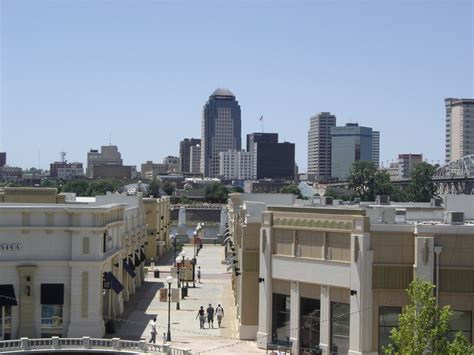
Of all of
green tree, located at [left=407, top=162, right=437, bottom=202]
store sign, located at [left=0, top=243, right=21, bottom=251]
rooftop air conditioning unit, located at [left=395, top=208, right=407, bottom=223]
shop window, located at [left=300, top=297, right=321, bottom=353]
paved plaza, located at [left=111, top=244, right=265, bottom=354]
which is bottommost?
paved plaza, located at [left=111, top=244, right=265, bottom=354]

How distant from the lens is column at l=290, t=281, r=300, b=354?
39.3 meters

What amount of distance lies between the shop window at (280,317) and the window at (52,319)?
34.7 feet

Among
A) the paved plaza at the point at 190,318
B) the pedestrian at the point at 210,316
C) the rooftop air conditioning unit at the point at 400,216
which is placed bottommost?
the paved plaza at the point at 190,318

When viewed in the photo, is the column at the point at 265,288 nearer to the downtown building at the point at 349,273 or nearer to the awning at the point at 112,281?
the downtown building at the point at 349,273

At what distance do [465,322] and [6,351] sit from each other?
19609 millimetres

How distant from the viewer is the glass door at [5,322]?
1644 inches

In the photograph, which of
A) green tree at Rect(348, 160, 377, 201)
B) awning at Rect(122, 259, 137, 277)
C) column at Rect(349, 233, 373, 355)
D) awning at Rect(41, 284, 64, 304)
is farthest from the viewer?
green tree at Rect(348, 160, 377, 201)

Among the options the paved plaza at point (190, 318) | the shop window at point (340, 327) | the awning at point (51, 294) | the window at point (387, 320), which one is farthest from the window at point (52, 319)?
the window at point (387, 320)

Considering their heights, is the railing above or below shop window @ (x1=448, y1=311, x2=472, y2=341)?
below

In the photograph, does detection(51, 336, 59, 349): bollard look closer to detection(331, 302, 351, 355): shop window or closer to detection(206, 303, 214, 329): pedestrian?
detection(206, 303, 214, 329): pedestrian

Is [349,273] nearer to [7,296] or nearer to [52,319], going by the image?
[52,319]

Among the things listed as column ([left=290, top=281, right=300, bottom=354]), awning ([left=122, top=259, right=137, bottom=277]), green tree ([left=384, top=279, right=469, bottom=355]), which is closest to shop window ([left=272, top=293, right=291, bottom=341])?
column ([left=290, top=281, right=300, bottom=354])

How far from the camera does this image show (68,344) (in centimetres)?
3972

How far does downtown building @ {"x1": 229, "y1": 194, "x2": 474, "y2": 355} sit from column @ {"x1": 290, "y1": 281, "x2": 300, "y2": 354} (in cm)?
5
